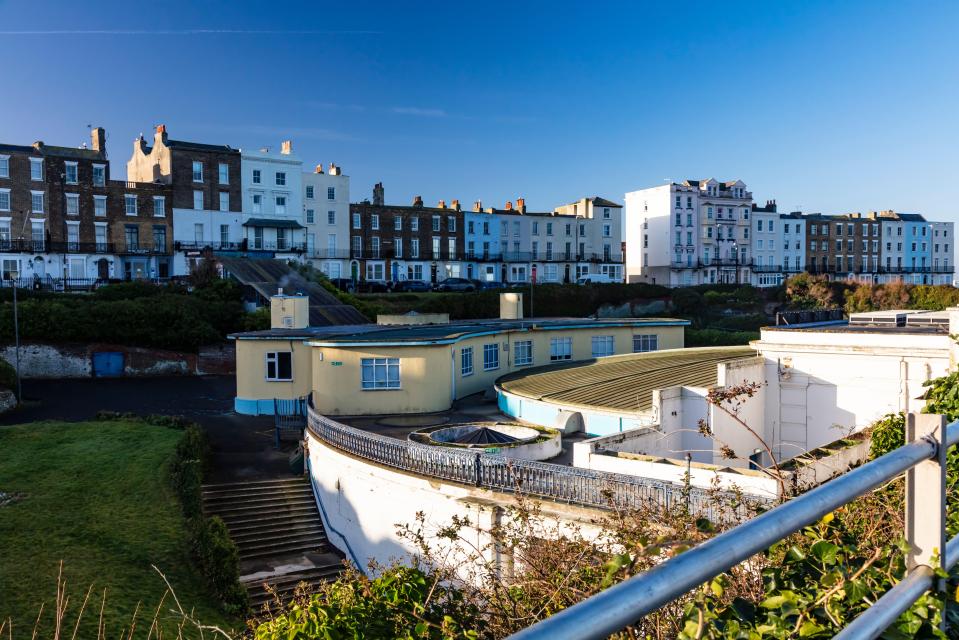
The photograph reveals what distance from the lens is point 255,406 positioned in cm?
3006

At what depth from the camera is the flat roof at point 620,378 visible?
21.3 m

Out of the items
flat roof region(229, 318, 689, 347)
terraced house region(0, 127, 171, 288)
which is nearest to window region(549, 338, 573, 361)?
flat roof region(229, 318, 689, 347)

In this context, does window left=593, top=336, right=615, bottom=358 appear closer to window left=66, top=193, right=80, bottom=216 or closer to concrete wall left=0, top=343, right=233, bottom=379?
concrete wall left=0, top=343, right=233, bottom=379

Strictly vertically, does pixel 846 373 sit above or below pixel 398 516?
above

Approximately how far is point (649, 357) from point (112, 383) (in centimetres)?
3045

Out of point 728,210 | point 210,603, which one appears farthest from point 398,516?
point 728,210

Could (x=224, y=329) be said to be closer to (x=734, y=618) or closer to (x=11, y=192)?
(x=11, y=192)

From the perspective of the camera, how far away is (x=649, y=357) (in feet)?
94.2

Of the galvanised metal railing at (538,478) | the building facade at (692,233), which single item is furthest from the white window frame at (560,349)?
the building facade at (692,233)

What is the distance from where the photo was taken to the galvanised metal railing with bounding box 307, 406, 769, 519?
11.6 meters

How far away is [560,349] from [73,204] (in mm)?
46767

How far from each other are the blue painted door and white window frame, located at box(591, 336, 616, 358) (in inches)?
1126

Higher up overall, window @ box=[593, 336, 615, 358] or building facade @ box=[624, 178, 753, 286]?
building facade @ box=[624, 178, 753, 286]

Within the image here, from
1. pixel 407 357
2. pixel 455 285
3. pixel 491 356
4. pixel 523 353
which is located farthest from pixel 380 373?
pixel 455 285
